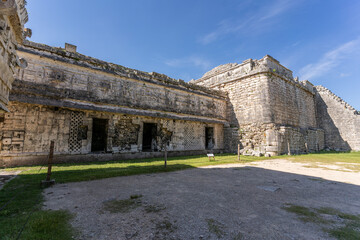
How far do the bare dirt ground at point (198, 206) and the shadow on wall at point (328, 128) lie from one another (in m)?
16.4

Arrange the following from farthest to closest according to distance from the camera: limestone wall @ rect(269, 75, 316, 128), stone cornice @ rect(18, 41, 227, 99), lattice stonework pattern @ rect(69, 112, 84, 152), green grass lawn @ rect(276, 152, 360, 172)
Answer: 1. limestone wall @ rect(269, 75, 316, 128)
2. lattice stonework pattern @ rect(69, 112, 84, 152)
3. stone cornice @ rect(18, 41, 227, 99)
4. green grass lawn @ rect(276, 152, 360, 172)

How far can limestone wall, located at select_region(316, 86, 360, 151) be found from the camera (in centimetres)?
1521

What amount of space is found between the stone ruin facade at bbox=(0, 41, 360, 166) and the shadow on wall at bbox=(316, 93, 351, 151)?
79 mm

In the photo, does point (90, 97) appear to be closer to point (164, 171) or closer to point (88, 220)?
point (164, 171)

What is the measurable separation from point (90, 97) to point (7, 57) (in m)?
6.08

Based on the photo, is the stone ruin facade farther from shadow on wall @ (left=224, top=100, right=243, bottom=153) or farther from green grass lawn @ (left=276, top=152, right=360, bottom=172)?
green grass lawn @ (left=276, top=152, right=360, bottom=172)

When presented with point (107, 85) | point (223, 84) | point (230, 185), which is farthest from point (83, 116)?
point (223, 84)

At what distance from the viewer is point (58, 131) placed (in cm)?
777

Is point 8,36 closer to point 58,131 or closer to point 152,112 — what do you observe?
point 58,131

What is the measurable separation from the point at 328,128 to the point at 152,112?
19.0 m

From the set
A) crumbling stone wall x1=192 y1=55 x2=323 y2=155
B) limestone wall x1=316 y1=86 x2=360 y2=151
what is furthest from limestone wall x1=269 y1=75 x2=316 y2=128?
limestone wall x1=316 y1=86 x2=360 y2=151

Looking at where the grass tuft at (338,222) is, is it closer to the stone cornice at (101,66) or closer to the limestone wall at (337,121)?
the stone cornice at (101,66)

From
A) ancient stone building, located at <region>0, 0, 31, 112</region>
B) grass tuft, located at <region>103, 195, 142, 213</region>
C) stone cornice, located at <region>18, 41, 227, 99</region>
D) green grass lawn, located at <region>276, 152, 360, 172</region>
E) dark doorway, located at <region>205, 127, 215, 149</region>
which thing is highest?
stone cornice, located at <region>18, 41, 227, 99</region>

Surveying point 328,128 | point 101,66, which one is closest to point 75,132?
point 101,66
